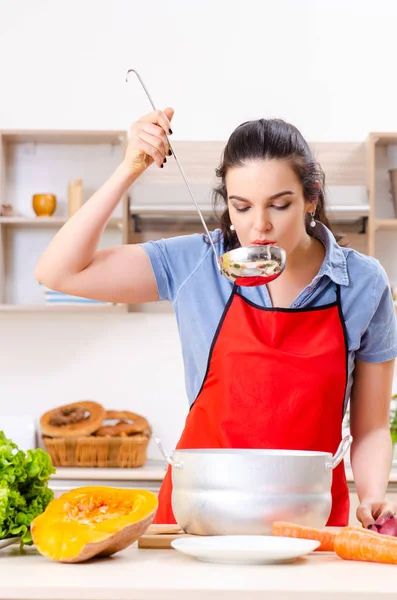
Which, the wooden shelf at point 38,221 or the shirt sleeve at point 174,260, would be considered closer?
the shirt sleeve at point 174,260

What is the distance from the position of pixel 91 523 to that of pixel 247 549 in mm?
198

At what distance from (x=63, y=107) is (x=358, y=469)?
2.72m

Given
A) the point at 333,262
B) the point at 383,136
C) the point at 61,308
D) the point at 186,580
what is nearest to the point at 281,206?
the point at 333,262

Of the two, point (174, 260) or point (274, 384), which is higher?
point (174, 260)

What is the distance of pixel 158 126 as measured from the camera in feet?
4.56

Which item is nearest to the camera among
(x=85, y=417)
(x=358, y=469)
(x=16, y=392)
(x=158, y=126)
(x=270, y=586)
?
(x=270, y=586)

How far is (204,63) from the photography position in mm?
3832

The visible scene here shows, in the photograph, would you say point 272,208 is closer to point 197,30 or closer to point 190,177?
point 190,177

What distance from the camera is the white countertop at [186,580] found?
771 mm

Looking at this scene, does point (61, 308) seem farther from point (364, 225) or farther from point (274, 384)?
point (274, 384)

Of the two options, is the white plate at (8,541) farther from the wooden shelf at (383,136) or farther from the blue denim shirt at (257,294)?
the wooden shelf at (383,136)

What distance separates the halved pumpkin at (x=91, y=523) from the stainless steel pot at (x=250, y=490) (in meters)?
0.06

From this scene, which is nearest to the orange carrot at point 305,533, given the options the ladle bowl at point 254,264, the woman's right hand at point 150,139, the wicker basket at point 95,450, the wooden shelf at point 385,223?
the ladle bowl at point 254,264

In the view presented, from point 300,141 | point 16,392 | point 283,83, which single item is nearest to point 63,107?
point 283,83
